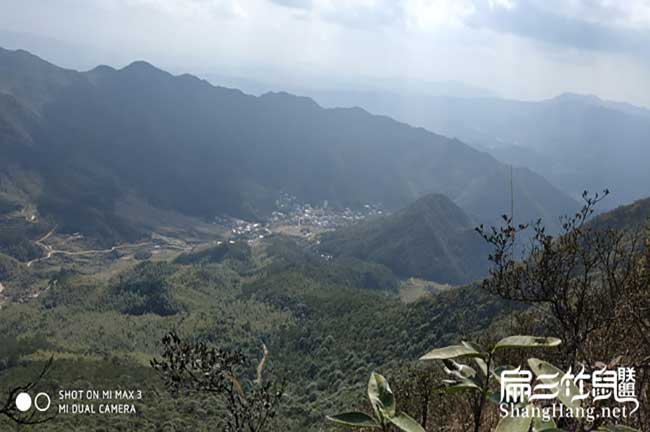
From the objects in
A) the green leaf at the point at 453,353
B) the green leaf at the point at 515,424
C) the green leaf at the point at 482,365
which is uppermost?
the green leaf at the point at 453,353

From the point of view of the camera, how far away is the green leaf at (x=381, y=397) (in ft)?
6.84

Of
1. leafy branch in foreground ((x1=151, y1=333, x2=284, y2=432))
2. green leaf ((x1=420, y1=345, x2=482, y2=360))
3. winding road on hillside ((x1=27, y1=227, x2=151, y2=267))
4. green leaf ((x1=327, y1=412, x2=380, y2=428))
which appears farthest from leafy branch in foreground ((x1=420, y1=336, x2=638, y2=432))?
winding road on hillside ((x1=27, y1=227, x2=151, y2=267))

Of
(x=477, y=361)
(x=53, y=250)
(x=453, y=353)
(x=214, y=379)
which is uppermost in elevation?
(x=453, y=353)

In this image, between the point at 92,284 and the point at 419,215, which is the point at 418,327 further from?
the point at 419,215

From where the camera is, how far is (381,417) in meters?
2.04

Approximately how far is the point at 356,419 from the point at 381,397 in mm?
205

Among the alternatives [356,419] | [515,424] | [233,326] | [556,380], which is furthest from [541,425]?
[233,326]

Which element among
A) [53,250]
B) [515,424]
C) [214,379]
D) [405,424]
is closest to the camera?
[405,424]

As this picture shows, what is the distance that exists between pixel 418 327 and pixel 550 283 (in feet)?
158

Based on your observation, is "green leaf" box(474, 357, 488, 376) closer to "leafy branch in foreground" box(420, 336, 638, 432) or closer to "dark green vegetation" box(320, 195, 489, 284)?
"leafy branch in foreground" box(420, 336, 638, 432)

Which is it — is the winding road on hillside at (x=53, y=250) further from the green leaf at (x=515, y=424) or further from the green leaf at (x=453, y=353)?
the green leaf at (x=515, y=424)

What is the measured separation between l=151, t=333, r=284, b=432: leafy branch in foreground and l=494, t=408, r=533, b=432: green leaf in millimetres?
1288

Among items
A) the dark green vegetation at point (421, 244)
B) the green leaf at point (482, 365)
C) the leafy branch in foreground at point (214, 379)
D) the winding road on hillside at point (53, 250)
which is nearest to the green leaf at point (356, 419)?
the green leaf at point (482, 365)

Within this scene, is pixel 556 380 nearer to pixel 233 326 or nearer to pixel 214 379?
pixel 214 379
